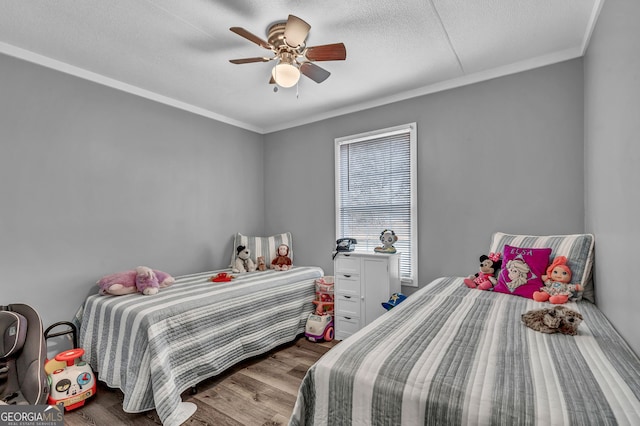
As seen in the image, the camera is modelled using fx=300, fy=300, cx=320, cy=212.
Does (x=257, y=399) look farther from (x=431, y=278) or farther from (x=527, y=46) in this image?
(x=527, y=46)

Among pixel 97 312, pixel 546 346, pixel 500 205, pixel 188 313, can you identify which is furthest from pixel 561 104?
pixel 97 312

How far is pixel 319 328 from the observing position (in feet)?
10.1

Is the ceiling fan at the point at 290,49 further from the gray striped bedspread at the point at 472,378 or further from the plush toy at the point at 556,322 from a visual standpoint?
the plush toy at the point at 556,322

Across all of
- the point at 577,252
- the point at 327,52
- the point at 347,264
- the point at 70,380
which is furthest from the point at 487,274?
the point at 70,380

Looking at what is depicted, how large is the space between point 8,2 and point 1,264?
1.74 m

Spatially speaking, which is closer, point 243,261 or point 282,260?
point 243,261

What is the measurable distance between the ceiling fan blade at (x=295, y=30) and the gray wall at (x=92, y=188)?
1963 mm

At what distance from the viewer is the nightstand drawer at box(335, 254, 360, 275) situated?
305 cm

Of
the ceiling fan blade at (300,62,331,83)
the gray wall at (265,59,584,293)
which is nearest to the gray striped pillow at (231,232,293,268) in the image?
the gray wall at (265,59,584,293)

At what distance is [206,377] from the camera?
2236mm

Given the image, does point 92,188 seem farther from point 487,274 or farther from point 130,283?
point 487,274

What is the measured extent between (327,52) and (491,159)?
1760 mm

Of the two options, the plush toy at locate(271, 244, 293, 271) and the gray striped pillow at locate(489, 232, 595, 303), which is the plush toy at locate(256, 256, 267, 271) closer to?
the plush toy at locate(271, 244, 293, 271)

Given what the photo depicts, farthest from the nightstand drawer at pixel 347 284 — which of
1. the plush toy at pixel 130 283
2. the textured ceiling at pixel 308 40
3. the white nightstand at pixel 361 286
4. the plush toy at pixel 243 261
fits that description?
the textured ceiling at pixel 308 40
